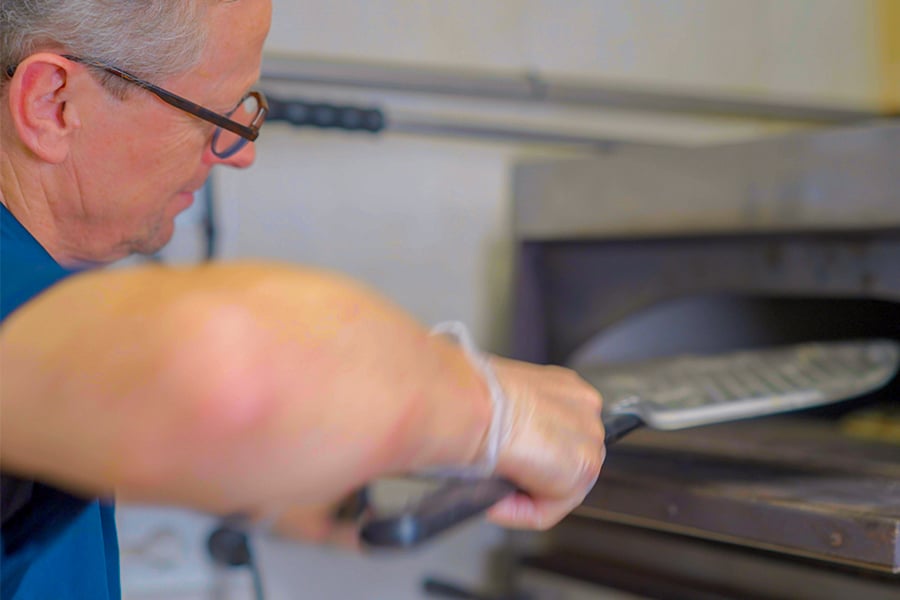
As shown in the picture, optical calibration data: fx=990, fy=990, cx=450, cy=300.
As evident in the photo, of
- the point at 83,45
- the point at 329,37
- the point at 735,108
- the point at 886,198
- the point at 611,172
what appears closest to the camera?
the point at 83,45

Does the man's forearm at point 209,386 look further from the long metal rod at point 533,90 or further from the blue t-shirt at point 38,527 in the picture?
the long metal rod at point 533,90

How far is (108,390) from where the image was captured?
37 centimetres

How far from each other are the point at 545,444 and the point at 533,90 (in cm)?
112

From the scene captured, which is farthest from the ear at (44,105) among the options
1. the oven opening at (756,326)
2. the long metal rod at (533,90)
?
the oven opening at (756,326)

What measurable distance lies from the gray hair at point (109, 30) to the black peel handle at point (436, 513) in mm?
353

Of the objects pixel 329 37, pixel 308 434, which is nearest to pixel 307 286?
pixel 308 434

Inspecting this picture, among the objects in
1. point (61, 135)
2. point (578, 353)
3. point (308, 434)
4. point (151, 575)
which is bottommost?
point (151, 575)

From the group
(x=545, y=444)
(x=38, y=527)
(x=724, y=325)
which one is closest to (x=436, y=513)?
(x=545, y=444)

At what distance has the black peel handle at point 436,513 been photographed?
39 cm

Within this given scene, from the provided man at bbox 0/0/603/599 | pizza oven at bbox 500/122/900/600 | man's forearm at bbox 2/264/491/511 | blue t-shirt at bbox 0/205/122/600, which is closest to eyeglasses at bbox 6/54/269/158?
man at bbox 0/0/603/599

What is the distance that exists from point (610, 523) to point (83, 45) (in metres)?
1.01

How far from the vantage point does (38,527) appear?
529 mm

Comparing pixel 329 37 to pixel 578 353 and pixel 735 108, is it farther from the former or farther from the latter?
pixel 735 108

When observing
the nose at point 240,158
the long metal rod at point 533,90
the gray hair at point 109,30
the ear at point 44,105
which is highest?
the long metal rod at point 533,90
